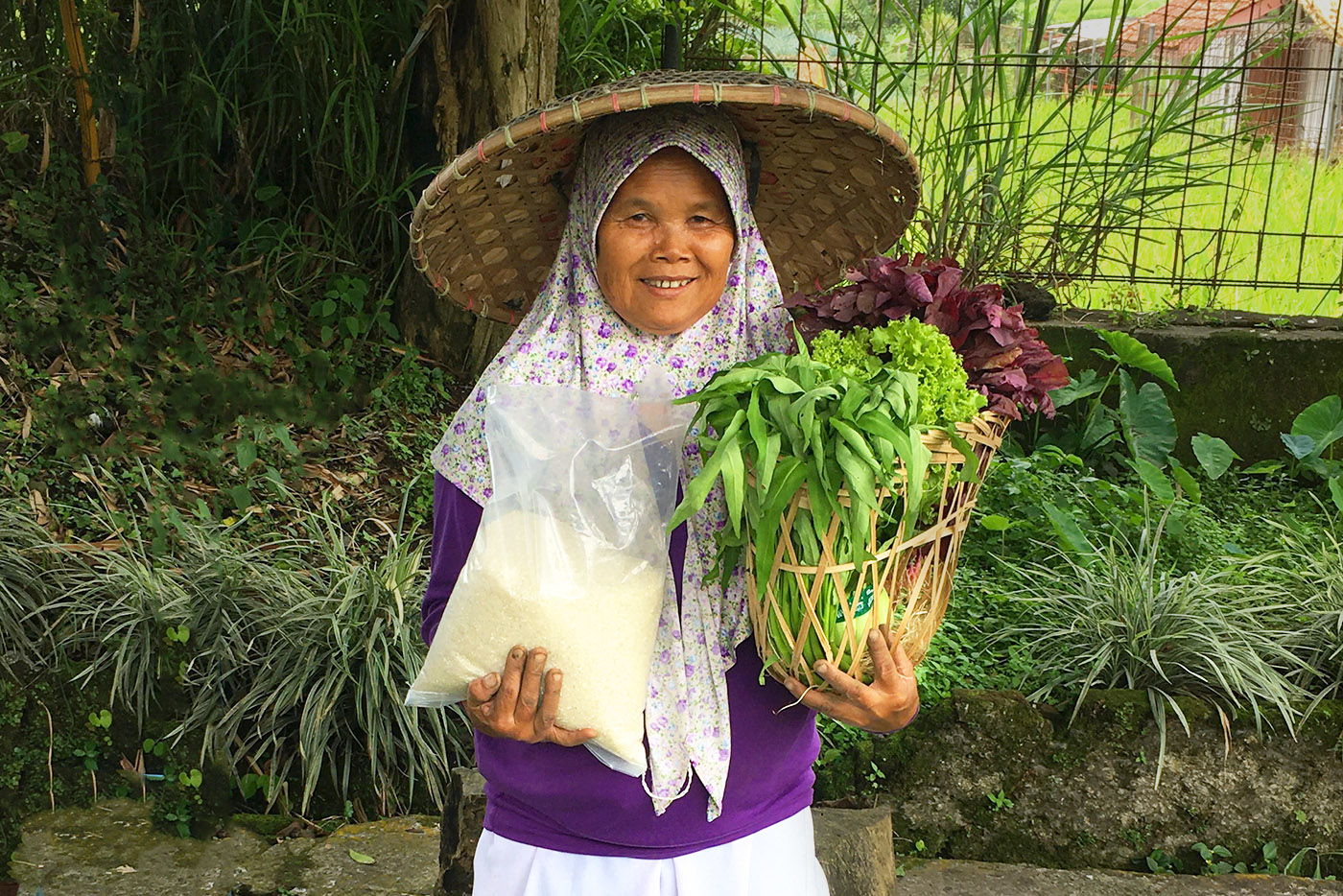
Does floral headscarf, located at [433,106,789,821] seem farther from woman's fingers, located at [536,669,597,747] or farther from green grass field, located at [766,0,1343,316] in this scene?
green grass field, located at [766,0,1343,316]

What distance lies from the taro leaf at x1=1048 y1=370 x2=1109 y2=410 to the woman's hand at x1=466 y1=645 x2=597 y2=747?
10.2 ft

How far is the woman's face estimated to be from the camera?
151 cm

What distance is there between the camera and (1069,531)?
140 inches

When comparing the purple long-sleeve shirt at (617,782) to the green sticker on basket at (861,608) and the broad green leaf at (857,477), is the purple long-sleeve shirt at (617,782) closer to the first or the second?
the green sticker on basket at (861,608)

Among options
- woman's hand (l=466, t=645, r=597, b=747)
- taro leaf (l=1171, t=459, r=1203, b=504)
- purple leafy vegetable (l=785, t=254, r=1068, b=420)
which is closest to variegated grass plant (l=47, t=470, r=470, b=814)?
woman's hand (l=466, t=645, r=597, b=747)

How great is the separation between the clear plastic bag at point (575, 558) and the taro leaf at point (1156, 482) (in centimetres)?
282

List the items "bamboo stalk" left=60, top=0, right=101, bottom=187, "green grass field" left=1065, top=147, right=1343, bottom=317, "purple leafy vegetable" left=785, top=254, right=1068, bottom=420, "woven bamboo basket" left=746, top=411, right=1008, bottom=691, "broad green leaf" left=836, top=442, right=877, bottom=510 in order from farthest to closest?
"green grass field" left=1065, top=147, right=1343, bottom=317
"bamboo stalk" left=60, top=0, right=101, bottom=187
"purple leafy vegetable" left=785, top=254, right=1068, bottom=420
"woven bamboo basket" left=746, top=411, right=1008, bottom=691
"broad green leaf" left=836, top=442, right=877, bottom=510

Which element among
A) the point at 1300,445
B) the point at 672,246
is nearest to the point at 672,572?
the point at 672,246

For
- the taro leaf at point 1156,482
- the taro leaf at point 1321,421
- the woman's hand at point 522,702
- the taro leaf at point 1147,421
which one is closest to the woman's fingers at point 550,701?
the woman's hand at point 522,702

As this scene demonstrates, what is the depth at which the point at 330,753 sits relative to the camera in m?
3.04

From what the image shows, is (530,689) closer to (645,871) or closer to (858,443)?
(645,871)

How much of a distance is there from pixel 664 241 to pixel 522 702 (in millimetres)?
579

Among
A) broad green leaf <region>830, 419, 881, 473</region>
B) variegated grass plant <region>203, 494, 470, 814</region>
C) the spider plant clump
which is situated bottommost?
variegated grass plant <region>203, 494, 470, 814</region>

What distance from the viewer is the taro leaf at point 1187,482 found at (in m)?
3.97
